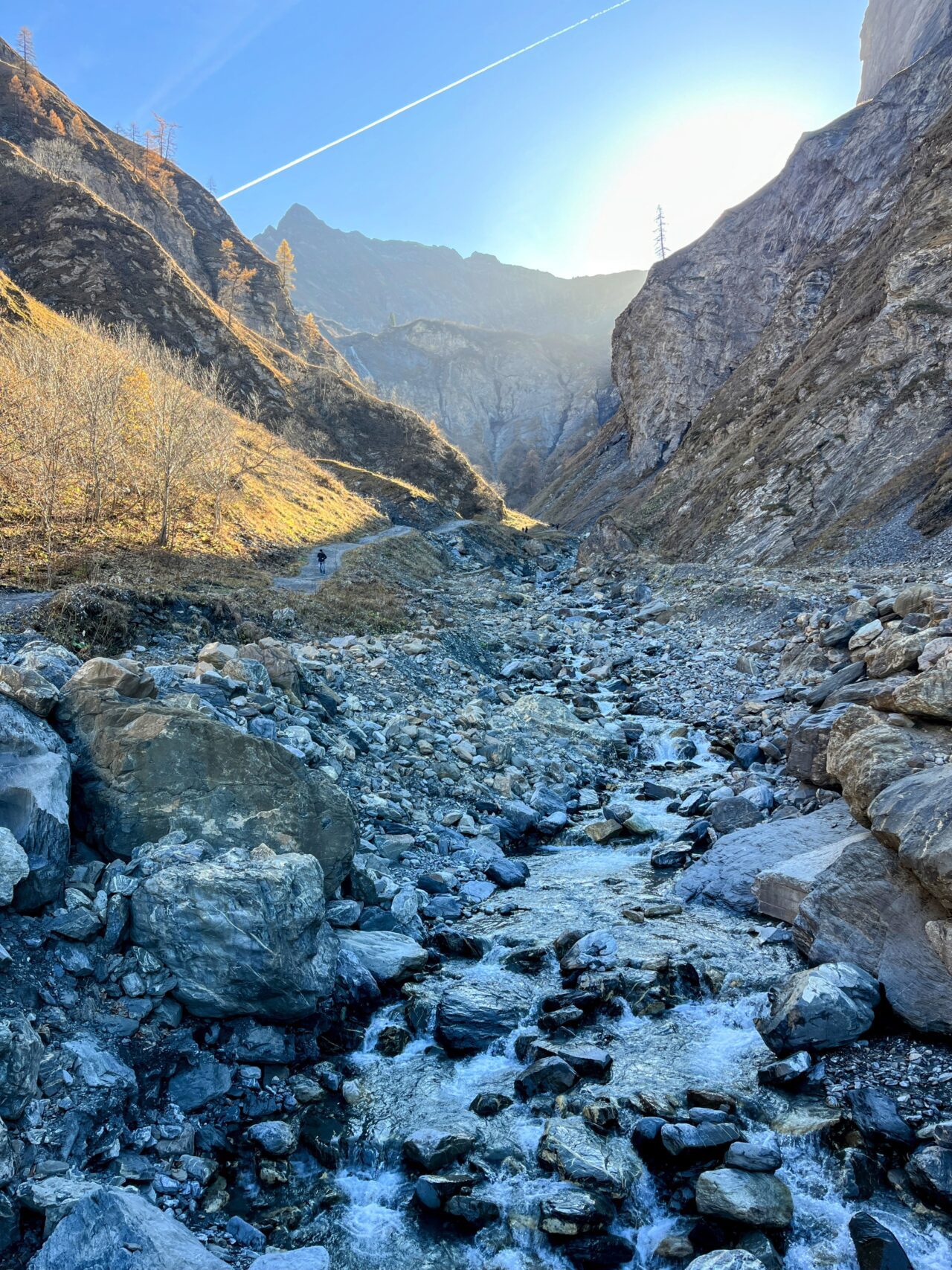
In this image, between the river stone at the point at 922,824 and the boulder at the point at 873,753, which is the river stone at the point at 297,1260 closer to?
the river stone at the point at 922,824

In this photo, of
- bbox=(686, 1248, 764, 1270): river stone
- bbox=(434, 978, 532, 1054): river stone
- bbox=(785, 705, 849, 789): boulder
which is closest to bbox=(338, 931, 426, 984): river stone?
bbox=(434, 978, 532, 1054): river stone

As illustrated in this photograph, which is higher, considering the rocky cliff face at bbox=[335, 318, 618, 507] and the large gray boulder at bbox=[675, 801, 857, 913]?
the rocky cliff face at bbox=[335, 318, 618, 507]

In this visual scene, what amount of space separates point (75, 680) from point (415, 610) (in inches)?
645

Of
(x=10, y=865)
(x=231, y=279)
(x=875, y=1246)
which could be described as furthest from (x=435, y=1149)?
(x=231, y=279)

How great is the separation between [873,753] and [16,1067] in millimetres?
8225

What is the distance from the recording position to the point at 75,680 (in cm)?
781

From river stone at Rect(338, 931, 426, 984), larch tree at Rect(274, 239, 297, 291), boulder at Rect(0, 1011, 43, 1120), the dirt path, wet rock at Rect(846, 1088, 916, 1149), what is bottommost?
wet rock at Rect(846, 1088, 916, 1149)

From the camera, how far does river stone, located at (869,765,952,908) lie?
561 centimetres

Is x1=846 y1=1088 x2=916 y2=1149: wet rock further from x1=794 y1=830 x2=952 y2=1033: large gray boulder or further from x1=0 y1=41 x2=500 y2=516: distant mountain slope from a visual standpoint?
x1=0 y1=41 x2=500 y2=516: distant mountain slope

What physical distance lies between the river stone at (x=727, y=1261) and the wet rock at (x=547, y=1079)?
169 cm

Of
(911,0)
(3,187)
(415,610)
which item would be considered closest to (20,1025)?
(415,610)

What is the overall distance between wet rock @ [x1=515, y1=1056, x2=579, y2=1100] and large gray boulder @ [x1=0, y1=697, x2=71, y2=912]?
4.20m

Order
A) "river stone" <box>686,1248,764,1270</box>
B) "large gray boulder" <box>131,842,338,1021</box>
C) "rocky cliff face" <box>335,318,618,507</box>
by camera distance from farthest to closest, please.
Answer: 1. "rocky cliff face" <box>335,318,618,507</box>
2. "large gray boulder" <box>131,842,338,1021</box>
3. "river stone" <box>686,1248,764,1270</box>

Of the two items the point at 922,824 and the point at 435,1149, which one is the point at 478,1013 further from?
the point at 922,824
